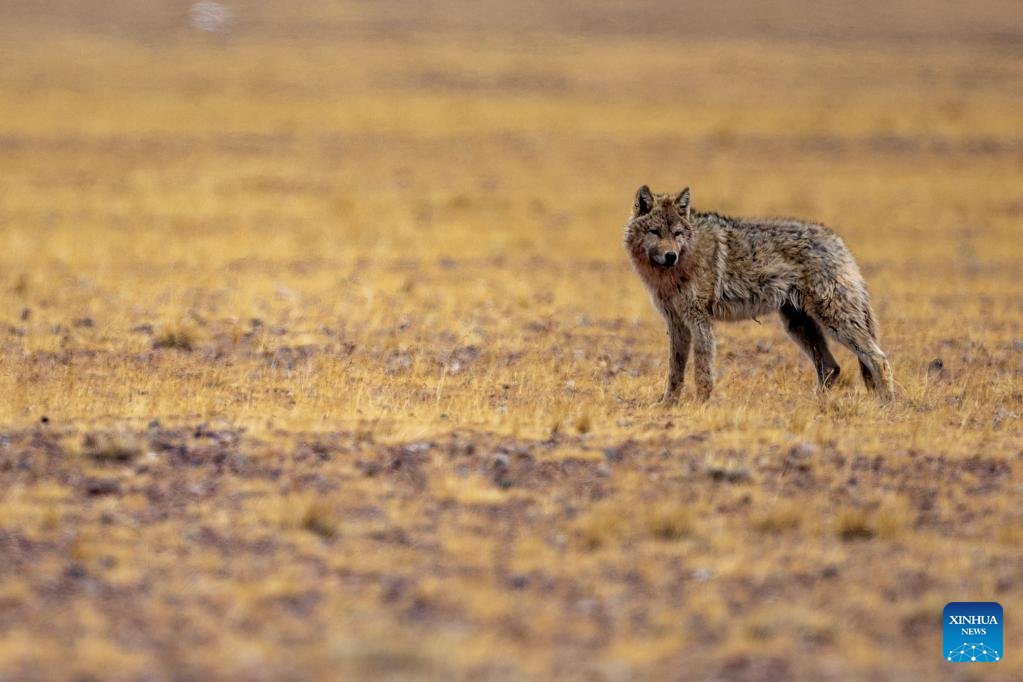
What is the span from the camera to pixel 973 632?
24.3 feet

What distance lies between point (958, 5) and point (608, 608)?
99379 millimetres

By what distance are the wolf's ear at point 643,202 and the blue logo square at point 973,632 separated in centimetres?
571

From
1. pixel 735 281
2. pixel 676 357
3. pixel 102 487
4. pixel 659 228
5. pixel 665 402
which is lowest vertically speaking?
pixel 102 487

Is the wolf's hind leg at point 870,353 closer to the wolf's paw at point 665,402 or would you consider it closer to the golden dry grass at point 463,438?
the golden dry grass at point 463,438

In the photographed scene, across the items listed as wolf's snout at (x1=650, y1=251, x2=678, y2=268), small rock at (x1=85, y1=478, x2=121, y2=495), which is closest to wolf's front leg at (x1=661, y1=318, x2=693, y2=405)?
wolf's snout at (x1=650, y1=251, x2=678, y2=268)

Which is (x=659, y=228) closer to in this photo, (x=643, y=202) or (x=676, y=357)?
(x=643, y=202)

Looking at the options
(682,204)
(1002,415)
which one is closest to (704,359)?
(682,204)

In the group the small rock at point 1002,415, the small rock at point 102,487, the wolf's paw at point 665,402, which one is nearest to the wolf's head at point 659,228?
the wolf's paw at point 665,402

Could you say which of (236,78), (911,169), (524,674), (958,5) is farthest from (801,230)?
(958,5)

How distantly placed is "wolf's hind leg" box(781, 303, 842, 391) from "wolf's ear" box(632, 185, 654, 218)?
1.71 m

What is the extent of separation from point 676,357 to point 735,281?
0.91 meters

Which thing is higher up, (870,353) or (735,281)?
→ (735,281)

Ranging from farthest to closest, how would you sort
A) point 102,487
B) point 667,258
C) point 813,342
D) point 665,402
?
1. point 813,342
2. point 665,402
3. point 667,258
4. point 102,487

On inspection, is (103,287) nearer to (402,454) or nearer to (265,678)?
(402,454)
